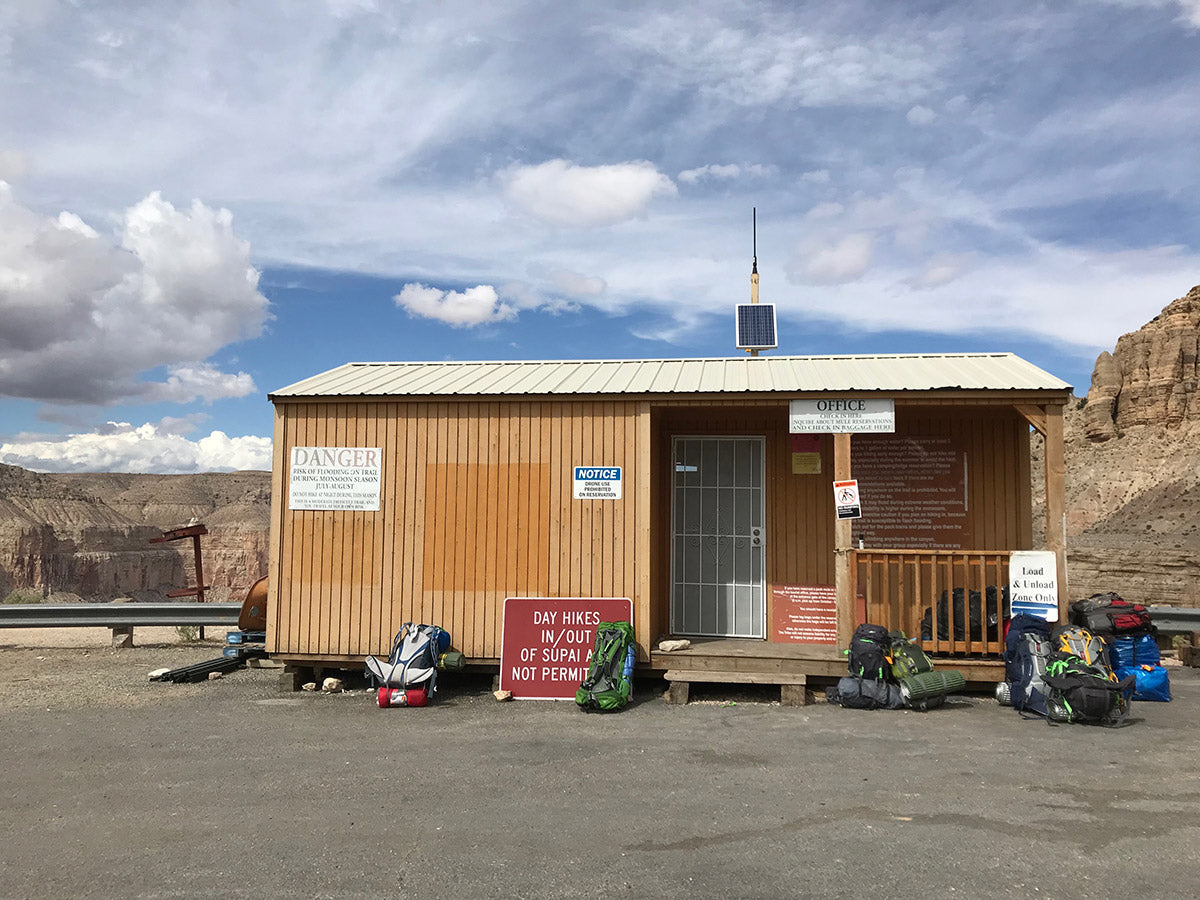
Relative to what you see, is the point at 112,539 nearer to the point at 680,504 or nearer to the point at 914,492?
the point at 680,504

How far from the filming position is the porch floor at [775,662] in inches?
303

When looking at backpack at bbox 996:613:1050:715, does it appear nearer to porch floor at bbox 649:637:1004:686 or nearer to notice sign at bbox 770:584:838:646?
porch floor at bbox 649:637:1004:686

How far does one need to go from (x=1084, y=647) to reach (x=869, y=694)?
185 centimetres

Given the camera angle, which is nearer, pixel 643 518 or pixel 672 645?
pixel 672 645

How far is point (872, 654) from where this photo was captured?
291 inches

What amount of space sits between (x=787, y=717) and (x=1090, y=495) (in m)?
55.5

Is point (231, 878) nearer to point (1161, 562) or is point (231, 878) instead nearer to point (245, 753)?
point (245, 753)

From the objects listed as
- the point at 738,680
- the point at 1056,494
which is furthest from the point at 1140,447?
the point at 738,680

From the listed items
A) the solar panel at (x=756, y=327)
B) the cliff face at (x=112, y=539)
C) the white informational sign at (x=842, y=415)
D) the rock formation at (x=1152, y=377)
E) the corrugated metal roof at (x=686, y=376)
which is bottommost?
the cliff face at (x=112, y=539)

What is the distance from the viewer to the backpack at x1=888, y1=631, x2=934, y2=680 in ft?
24.2

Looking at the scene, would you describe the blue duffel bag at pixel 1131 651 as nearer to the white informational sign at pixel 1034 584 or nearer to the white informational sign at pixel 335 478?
the white informational sign at pixel 1034 584

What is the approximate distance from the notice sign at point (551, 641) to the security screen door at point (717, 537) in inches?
55.7

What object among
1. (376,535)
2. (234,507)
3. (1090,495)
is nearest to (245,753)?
(376,535)

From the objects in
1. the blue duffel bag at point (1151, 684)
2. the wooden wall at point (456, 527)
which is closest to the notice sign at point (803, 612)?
the wooden wall at point (456, 527)
